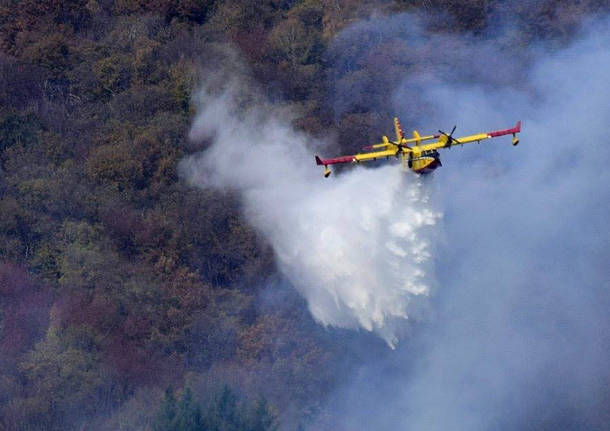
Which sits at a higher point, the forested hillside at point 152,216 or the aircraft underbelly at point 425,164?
the forested hillside at point 152,216

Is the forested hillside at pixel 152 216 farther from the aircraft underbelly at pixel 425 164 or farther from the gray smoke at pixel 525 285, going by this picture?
the aircraft underbelly at pixel 425 164

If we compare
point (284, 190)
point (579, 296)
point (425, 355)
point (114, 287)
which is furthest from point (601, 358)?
point (114, 287)

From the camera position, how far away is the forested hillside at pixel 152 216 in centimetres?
7162

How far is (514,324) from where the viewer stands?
245 ft

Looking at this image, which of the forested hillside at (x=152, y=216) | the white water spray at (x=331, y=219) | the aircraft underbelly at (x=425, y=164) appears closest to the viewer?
the aircraft underbelly at (x=425, y=164)

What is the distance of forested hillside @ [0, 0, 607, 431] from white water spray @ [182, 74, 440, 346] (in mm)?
1271

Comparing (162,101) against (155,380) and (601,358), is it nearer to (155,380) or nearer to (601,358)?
(155,380)

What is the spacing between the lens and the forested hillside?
71.6 m

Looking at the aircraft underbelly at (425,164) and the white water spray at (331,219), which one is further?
the white water spray at (331,219)

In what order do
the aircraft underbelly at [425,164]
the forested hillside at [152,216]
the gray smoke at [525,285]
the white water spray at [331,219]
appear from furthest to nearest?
1. the gray smoke at [525,285]
2. the forested hillside at [152,216]
3. the white water spray at [331,219]
4. the aircraft underbelly at [425,164]

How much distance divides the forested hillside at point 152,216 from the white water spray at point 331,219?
1.27 m

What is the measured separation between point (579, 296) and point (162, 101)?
74.5 ft

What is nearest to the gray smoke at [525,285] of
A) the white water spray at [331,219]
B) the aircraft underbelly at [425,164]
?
the white water spray at [331,219]

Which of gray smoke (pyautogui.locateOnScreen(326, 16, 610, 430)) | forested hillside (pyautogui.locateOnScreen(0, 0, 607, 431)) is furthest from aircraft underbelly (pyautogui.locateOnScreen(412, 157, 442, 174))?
forested hillside (pyautogui.locateOnScreen(0, 0, 607, 431))
